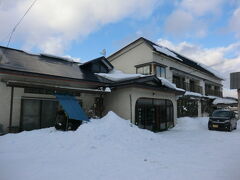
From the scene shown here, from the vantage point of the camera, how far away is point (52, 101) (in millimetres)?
11867

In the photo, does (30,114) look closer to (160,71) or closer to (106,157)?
(106,157)

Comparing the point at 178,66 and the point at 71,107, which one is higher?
the point at 178,66

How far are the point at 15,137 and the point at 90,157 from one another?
419 cm

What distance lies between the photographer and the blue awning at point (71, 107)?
10648mm

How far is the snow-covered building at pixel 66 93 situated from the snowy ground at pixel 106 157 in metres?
2.13

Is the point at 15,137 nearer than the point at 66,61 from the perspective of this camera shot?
Yes

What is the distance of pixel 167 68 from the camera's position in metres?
21.6

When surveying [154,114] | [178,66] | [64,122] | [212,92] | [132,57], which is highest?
[132,57]

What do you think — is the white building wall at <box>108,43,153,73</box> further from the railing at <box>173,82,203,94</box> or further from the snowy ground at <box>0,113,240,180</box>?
the snowy ground at <box>0,113,240,180</box>

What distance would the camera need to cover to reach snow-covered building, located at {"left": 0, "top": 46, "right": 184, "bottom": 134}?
10375mm

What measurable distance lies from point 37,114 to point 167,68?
14941 mm

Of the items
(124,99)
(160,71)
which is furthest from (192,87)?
(124,99)

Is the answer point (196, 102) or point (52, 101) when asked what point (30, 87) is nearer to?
point (52, 101)

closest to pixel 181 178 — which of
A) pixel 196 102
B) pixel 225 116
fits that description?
pixel 225 116
